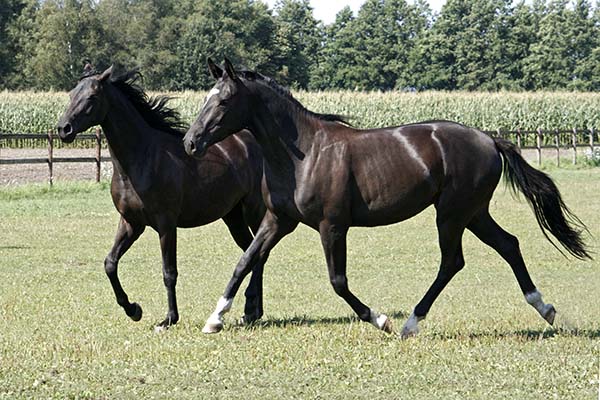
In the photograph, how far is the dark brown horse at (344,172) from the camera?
888cm

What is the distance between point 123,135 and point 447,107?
131 ft

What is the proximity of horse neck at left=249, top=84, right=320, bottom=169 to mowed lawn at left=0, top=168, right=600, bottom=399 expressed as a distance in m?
1.55

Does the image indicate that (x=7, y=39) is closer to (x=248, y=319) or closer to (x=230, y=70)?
(x=248, y=319)

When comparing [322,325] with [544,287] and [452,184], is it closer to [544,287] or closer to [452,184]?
[452,184]

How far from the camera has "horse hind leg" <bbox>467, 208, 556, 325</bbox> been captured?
9359mm

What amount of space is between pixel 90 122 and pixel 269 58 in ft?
A: 236

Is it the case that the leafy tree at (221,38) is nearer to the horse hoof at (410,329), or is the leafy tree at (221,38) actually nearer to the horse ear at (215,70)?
the horse ear at (215,70)

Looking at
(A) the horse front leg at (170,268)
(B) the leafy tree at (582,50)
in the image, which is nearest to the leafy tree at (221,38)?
(B) the leafy tree at (582,50)

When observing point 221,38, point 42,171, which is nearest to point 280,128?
point 42,171

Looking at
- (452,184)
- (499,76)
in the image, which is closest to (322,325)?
(452,184)

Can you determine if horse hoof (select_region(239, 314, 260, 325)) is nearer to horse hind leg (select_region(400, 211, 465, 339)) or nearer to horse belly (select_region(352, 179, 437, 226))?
horse belly (select_region(352, 179, 437, 226))

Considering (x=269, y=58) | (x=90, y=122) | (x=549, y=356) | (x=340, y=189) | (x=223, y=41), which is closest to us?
(x=549, y=356)

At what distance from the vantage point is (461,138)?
919 cm

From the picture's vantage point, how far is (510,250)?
9.43m
